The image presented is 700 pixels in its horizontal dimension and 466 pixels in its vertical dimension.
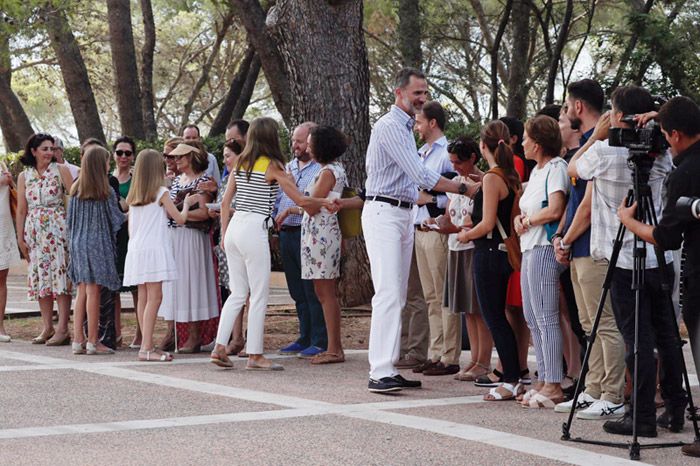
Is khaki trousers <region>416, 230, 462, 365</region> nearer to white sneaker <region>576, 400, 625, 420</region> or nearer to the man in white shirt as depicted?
the man in white shirt

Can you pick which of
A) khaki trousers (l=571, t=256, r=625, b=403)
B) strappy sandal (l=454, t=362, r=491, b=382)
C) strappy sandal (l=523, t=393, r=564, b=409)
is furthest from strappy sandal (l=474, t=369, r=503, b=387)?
khaki trousers (l=571, t=256, r=625, b=403)

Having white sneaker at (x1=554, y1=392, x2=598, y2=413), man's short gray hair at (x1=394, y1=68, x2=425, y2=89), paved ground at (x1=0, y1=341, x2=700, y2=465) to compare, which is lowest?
paved ground at (x1=0, y1=341, x2=700, y2=465)

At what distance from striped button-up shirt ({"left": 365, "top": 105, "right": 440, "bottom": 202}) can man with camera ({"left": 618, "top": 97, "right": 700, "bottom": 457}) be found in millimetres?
2397

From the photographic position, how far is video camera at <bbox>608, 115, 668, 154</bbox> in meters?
6.52

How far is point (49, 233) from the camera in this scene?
11.9 meters

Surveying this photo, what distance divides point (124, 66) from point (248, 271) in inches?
623

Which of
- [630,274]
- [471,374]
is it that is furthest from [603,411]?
[471,374]

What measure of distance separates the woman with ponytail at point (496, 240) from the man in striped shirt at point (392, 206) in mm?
261

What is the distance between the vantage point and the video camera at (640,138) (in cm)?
652

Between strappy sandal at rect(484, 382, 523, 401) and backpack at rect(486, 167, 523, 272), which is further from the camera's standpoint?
backpack at rect(486, 167, 523, 272)

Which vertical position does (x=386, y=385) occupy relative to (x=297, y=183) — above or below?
below

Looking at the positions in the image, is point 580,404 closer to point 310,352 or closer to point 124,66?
point 310,352

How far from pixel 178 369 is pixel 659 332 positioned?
14.6ft

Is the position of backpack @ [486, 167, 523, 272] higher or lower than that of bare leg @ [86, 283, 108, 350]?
higher
